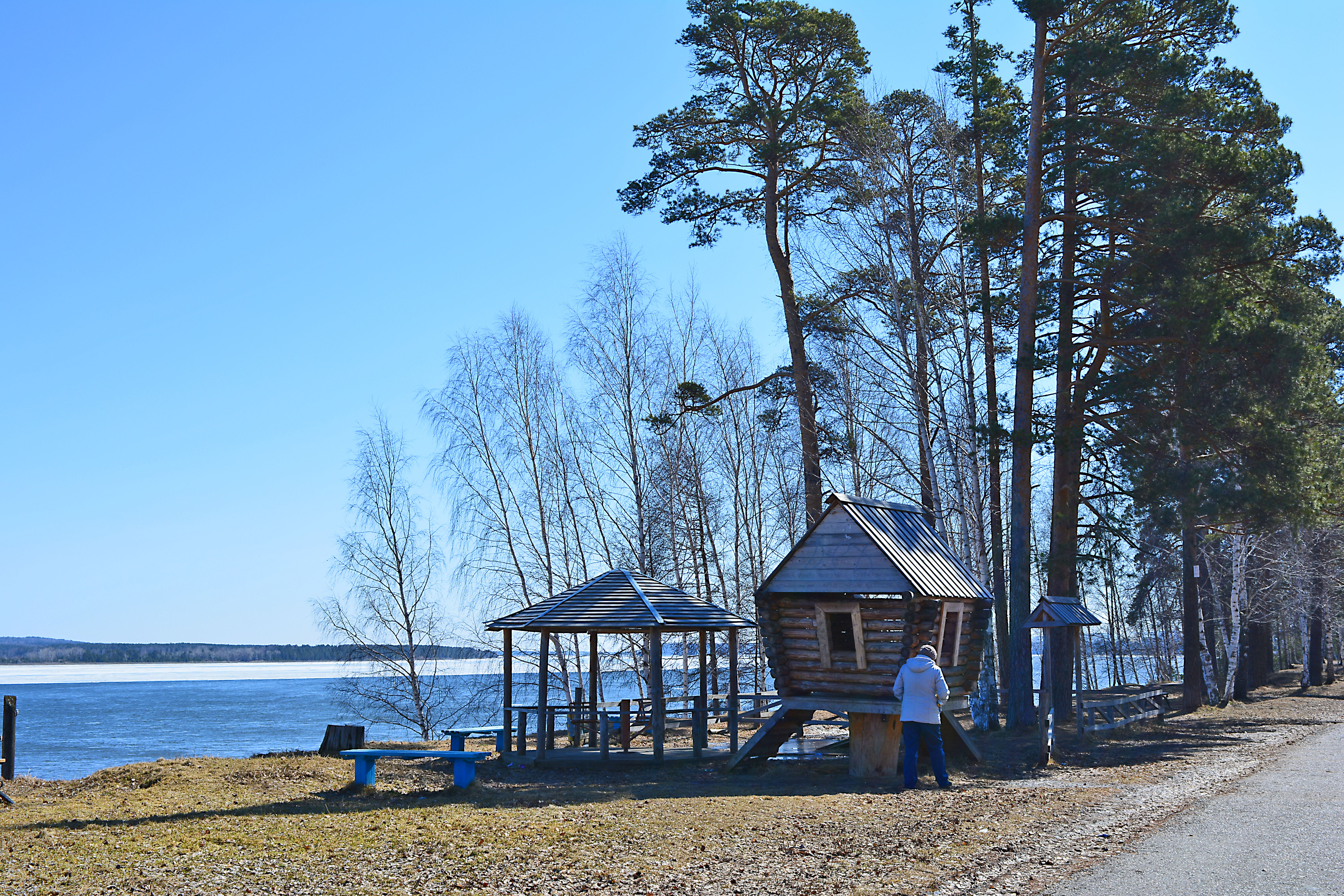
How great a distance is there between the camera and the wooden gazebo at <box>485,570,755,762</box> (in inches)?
603

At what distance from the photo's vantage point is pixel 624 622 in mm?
15133

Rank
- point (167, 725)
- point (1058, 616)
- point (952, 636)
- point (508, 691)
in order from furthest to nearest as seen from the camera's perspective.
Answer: point (167, 725)
point (508, 691)
point (1058, 616)
point (952, 636)

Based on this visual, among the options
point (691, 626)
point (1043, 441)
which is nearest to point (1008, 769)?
point (691, 626)

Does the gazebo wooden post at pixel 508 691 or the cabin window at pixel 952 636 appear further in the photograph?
the gazebo wooden post at pixel 508 691

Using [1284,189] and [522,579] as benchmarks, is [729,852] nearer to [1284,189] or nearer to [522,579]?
[1284,189]

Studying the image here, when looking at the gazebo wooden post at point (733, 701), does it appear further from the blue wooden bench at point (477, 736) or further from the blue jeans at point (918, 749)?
the blue wooden bench at point (477, 736)

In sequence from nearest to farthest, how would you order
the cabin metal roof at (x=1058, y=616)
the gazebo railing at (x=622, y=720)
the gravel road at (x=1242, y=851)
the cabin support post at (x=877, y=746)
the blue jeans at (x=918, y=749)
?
1. the gravel road at (x=1242, y=851)
2. the blue jeans at (x=918, y=749)
3. the cabin support post at (x=877, y=746)
4. the gazebo railing at (x=622, y=720)
5. the cabin metal roof at (x=1058, y=616)

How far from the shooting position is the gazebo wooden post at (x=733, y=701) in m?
15.5

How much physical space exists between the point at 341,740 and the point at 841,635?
8.27m

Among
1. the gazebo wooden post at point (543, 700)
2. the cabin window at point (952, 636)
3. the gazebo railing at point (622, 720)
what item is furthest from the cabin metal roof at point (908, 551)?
the gazebo wooden post at point (543, 700)

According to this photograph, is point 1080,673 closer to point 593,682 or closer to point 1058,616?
point 1058,616

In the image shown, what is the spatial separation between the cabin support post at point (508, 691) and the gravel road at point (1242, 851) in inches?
399

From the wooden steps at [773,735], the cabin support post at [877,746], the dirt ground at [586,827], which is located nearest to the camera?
the dirt ground at [586,827]

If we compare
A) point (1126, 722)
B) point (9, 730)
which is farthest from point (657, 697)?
point (9, 730)
